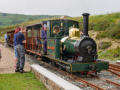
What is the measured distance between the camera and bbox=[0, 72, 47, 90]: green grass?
698cm

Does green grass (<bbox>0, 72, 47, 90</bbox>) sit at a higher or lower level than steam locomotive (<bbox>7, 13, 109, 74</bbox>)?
lower

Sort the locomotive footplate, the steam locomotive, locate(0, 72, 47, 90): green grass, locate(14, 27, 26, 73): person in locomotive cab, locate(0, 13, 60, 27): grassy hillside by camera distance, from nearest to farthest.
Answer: locate(0, 72, 47, 90): green grass
the locomotive footplate
the steam locomotive
locate(14, 27, 26, 73): person in locomotive cab
locate(0, 13, 60, 27): grassy hillside

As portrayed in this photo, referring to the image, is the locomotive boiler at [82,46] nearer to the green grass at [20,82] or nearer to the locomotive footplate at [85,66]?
the locomotive footplate at [85,66]

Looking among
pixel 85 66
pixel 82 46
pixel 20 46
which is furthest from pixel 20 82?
pixel 82 46

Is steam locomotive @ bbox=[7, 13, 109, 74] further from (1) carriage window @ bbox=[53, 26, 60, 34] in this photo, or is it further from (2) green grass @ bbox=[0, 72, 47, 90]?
(2) green grass @ bbox=[0, 72, 47, 90]

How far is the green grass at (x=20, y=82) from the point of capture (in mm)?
6980

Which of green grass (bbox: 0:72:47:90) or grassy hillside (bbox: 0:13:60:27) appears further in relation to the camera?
grassy hillside (bbox: 0:13:60:27)

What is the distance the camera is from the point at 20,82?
7637 millimetres

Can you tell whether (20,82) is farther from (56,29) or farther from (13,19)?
(13,19)

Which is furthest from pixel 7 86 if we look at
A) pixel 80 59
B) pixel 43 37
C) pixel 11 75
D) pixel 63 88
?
pixel 43 37

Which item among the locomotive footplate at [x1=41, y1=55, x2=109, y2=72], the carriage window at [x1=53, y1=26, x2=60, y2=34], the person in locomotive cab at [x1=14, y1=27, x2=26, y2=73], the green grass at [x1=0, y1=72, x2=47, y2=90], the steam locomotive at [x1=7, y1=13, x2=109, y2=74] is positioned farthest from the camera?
the carriage window at [x1=53, y1=26, x2=60, y2=34]

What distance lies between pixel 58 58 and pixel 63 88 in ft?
13.9

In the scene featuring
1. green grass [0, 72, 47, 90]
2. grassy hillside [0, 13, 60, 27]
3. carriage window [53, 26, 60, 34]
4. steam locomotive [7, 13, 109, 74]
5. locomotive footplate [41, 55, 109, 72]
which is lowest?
green grass [0, 72, 47, 90]

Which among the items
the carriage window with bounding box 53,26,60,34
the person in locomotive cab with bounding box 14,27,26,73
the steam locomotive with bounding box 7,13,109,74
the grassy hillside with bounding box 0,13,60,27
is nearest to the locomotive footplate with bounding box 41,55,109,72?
the steam locomotive with bounding box 7,13,109,74
